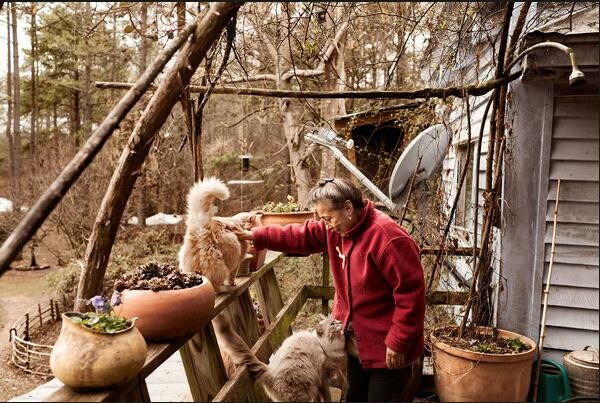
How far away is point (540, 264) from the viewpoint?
2.93 metres

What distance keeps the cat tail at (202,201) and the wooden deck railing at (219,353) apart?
0.35 meters

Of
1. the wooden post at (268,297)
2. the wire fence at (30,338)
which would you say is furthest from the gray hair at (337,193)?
the wire fence at (30,338)

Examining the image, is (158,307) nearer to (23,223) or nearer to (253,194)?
(23,223)

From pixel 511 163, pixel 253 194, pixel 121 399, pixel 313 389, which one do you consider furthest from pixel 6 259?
pixel 253 194

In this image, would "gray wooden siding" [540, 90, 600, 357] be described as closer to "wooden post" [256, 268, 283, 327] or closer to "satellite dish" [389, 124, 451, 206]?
"satellite dish" [389, 124, 451, 206]

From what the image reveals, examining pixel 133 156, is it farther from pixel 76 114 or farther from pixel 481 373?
pixel 76 114

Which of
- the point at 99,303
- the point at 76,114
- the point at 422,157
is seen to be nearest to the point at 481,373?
the point at 99,303

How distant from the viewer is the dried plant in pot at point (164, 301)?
1510 millimetres

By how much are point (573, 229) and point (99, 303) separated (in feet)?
6.85

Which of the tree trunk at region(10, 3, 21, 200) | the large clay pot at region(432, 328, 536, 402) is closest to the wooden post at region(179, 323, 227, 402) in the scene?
the large clay pot at region(432, 328, 536, 402)

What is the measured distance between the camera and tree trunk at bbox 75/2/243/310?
1260mm

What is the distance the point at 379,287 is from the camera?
2125 mm

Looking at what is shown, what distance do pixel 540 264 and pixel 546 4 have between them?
5.05 ft

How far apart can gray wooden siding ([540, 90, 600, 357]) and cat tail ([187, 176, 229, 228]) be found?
1361mm
